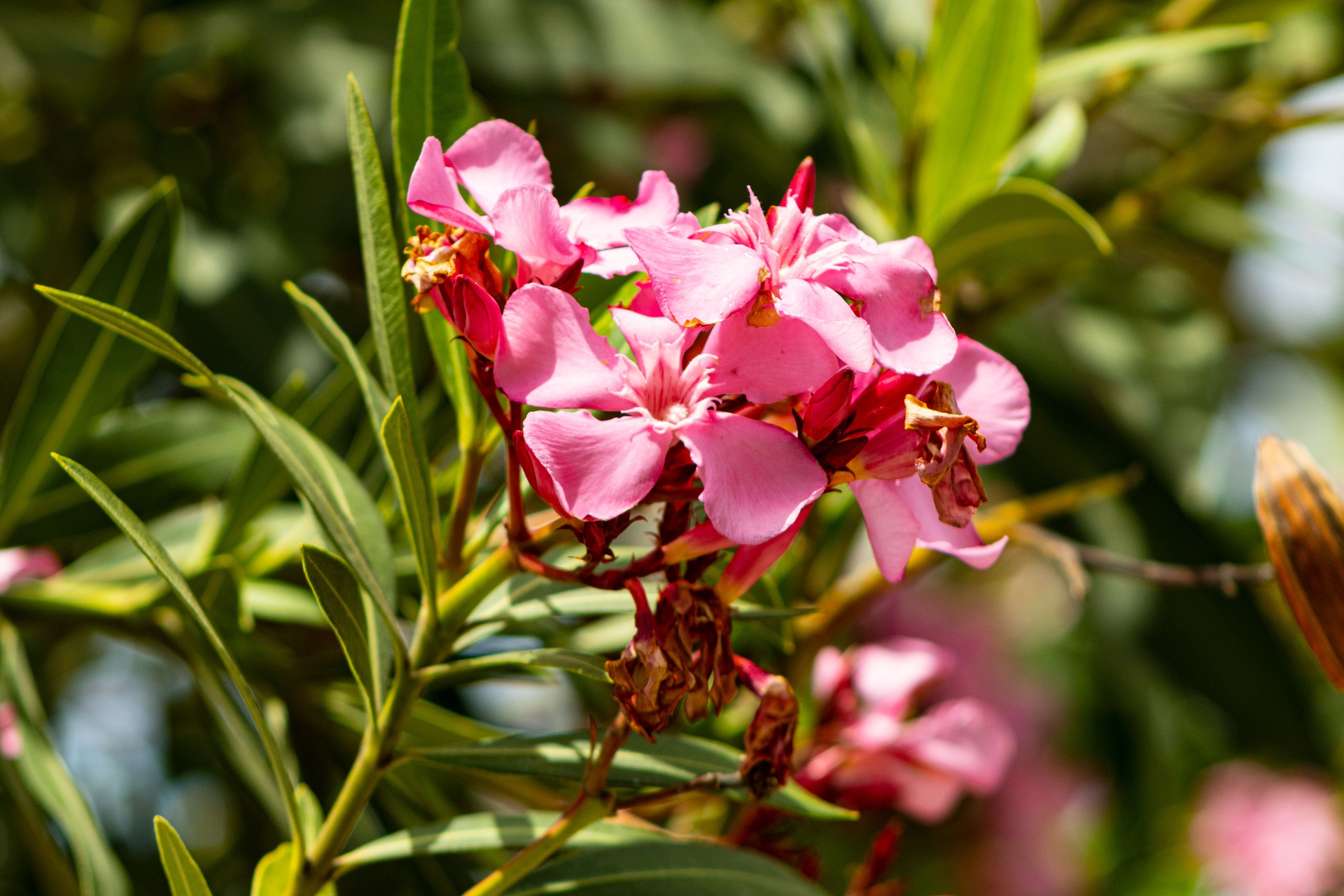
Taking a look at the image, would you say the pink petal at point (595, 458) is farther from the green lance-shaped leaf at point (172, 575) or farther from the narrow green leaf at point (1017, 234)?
the narrow green leaf at point (1017, 234)

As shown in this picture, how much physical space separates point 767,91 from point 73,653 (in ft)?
4.55

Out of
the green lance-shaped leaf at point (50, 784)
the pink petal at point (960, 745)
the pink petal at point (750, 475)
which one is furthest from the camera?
the pink petal at point (960, 745)

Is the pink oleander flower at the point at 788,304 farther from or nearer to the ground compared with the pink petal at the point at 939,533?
farther from the ground

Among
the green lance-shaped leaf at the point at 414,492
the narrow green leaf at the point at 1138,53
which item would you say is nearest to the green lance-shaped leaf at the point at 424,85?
the green lance-shaped leaf at the point at 414,492

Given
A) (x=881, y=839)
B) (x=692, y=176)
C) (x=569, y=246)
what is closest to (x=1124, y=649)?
(x=881, y=839)

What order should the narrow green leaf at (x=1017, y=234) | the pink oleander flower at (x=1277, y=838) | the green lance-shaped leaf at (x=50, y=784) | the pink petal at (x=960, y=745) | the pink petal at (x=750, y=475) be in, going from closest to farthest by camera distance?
the pink petal at (x=750, y=475)
the green lance-shaped leaf at (x=50, y=784)
the narrow green leaf at (x=1017, y=234)
the pink petal at (x=960, y=745)
the pink oleander flower at (x=1277, y=838)

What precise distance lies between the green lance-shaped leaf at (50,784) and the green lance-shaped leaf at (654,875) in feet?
0.88

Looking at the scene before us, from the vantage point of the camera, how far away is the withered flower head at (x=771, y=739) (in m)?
0.50

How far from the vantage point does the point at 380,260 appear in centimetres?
52

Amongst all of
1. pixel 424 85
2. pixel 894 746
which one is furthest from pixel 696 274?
pixel 894 746

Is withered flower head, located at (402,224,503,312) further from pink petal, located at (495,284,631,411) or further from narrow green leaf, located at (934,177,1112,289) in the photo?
narrow green leaf, located at (934,177,1112,289)

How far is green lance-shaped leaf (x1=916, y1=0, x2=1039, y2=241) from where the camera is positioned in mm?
889

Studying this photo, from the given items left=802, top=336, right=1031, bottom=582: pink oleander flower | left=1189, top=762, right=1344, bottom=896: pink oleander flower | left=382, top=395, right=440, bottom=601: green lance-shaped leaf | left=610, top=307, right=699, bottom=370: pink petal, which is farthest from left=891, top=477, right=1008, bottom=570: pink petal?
left=1189, top=762, right=1344, bottom=896: pink oleander flower

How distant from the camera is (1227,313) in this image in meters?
2.23
